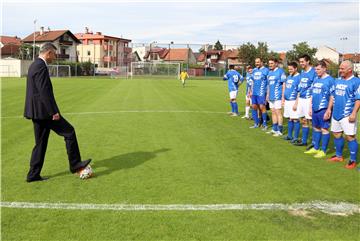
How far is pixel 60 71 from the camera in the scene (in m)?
60.8

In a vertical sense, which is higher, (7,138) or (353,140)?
(353,140)

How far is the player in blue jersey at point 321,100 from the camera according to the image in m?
8.25

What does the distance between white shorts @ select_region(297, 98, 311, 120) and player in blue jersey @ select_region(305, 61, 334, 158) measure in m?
0.67

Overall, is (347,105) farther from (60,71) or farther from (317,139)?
(60,71)

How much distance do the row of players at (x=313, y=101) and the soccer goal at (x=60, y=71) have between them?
51.3 meters

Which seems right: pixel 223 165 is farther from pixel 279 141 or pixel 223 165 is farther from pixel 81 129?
pixel 81 129

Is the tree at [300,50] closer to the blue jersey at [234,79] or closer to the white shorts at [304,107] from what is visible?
the blue jersey at [234,79]

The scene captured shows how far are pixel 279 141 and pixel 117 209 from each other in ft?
20.5

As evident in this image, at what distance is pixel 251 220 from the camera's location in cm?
475

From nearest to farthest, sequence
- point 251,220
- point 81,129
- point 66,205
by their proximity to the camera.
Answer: point 251,220
point 66,205
point 81,129

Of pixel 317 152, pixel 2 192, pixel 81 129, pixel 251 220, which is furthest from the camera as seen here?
pixel 81 129

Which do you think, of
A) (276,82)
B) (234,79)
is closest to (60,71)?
(234,79)

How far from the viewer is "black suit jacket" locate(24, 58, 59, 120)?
5.85m

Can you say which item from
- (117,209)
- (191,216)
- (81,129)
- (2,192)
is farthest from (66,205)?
(81,129)
